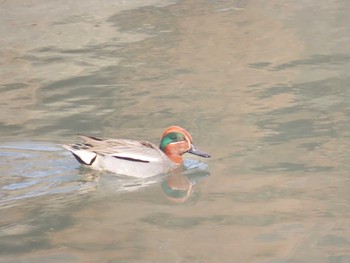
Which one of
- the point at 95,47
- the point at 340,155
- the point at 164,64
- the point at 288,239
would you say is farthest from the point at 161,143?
the point at 95,47

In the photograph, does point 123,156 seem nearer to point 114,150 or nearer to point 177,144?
point 114,150

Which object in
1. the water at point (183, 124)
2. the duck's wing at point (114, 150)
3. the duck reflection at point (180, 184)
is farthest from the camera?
the duck's wing at point (114, 150)

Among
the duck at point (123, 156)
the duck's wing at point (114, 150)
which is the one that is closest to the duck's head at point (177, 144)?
the duck at point (123, 156)

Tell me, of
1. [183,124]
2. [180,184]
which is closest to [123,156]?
[180,184]

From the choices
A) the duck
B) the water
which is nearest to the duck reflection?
the water

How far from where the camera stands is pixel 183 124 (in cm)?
1161

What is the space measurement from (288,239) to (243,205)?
3.16 feet

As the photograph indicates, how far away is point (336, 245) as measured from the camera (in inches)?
297

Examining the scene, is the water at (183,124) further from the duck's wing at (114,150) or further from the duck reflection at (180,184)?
the duck's wing at (114,150)

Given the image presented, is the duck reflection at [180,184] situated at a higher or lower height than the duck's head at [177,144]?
lower

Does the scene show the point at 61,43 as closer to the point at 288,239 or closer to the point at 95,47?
the point at 95,47

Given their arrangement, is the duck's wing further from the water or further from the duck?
the water

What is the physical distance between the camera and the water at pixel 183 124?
789 centimetres

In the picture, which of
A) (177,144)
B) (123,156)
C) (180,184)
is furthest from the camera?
(177,144)
